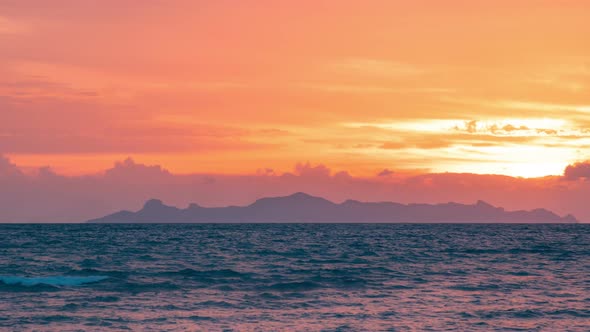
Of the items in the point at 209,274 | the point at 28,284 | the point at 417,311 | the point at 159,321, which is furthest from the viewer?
the point at 209,274

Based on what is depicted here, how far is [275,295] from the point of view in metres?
38.9

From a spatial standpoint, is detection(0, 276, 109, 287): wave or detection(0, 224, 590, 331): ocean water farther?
detection(0, 276, 109, 287): wave

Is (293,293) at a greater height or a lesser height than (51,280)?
lesser

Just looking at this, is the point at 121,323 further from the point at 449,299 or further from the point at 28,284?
the point at 449,299

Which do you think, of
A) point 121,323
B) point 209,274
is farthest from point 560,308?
point 209,274

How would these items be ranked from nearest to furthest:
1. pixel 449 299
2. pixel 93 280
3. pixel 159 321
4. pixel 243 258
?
pixel 159 321, pixel 449 299, pixel 93 280, pixel 243 258

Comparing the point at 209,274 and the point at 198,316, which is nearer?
the point at 198,316

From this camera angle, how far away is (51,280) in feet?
149

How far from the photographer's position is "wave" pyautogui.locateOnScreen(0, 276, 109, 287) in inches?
1690

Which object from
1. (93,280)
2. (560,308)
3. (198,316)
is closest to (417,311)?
(560,308)

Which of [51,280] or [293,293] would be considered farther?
[51,280]

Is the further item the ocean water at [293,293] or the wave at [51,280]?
the wave at [51,280]

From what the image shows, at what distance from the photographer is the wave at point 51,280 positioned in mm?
42938

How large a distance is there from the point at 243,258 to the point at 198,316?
3231 cm
